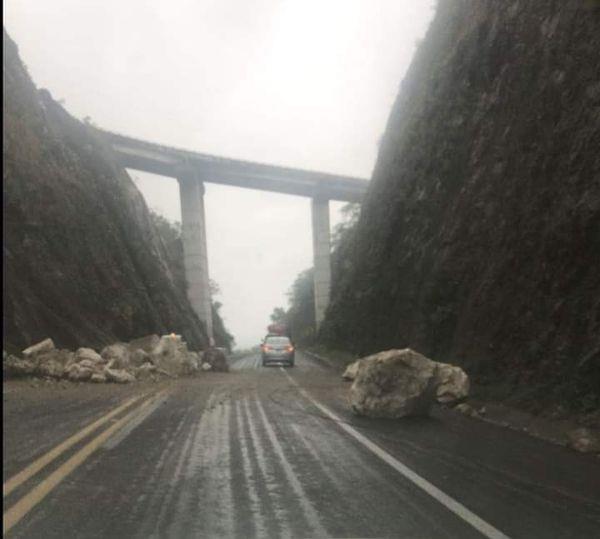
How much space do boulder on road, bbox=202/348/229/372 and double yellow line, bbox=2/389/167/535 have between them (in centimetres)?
1936

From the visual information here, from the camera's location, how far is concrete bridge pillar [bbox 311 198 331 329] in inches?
2537

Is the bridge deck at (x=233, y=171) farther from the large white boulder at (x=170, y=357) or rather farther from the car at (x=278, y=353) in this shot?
the large white boulder at (x=170, y=357)

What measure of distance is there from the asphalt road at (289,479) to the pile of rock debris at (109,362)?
7664 millimetres

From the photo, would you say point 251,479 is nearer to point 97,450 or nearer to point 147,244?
point 97,450

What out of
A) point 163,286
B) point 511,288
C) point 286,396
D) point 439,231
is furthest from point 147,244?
point 511,288

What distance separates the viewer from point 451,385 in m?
14.2

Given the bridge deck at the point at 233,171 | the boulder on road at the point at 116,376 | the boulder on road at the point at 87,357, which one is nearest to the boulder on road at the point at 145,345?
the boulder on road at the point at 87,357

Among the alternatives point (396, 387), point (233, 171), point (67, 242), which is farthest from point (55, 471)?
point (233, 171)

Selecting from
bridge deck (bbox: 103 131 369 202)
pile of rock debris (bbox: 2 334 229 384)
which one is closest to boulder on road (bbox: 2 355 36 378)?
pile of rock debris (bbox: 2 334 229 384)

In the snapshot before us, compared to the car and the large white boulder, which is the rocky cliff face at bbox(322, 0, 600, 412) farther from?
the large white boulder

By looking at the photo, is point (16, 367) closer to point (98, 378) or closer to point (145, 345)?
point (98, 378)

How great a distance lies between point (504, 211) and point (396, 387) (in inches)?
262

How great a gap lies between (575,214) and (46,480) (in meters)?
10.4

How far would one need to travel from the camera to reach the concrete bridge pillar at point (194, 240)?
193ft
